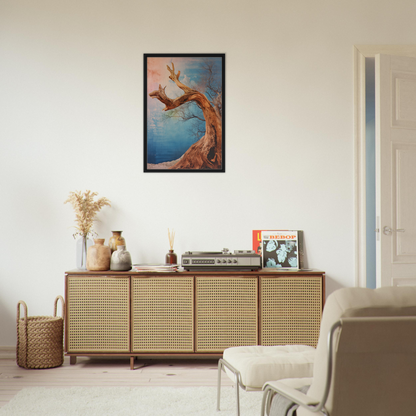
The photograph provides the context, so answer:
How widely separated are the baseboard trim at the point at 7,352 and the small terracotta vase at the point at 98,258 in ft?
3.54

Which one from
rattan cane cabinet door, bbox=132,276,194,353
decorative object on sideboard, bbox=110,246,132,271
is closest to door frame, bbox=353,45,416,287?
rattan cane cabinet door, bbox=132,276,194,353

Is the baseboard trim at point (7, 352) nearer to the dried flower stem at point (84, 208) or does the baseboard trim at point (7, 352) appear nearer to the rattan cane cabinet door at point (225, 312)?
the dried flower stem at point (84, 208)

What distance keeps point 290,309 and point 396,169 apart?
1499 millimetres

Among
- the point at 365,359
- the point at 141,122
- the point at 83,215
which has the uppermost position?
the point at 141,122

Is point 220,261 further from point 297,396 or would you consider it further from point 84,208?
point 297,396

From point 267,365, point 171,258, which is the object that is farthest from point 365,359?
point 171,258

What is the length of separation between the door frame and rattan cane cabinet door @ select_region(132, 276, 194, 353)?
4.96 ft

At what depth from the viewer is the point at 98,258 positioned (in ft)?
10.8

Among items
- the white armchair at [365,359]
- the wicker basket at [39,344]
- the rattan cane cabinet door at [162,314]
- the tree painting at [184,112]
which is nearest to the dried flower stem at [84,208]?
the tree painting at [184,112]

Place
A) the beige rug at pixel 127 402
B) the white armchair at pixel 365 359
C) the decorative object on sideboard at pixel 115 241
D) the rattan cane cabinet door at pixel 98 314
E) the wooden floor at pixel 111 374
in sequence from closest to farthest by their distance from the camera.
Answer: the white armchair at pixel 365 359 → the beige rug at pixel 127 402 → the wooden floor at pixel 111 374 → the rattan cane cabinet door at pixel 98 314 → the decorative object on sideboard at pixel 115 241

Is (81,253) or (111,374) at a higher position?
(81,253)

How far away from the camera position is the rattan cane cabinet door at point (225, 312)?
3.21 metres

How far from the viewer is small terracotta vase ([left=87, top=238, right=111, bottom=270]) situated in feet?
10.8

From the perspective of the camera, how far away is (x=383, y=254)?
344 cm
